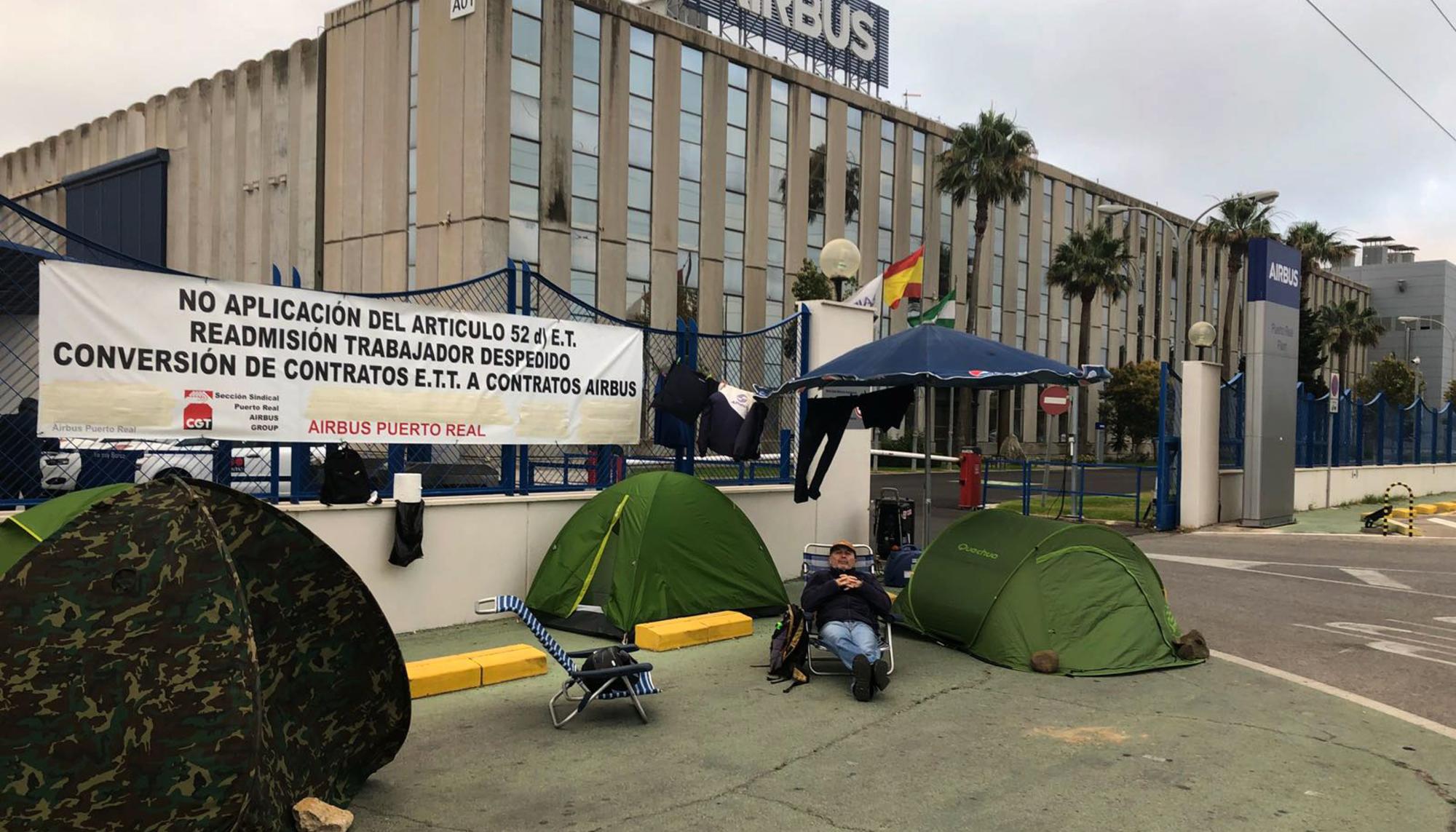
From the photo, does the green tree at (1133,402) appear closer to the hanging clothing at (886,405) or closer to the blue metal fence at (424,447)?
the blue metal fence at (424,447)

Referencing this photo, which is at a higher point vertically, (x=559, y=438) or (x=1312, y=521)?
(x=559, y=438)

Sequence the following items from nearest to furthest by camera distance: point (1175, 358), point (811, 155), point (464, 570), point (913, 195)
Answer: point (464, 570)
point (811, 155)
point (913, 195)
point (1175, 358)

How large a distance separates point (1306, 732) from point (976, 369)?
346 centimetres

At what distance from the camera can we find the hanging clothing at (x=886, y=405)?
9680 millimetres

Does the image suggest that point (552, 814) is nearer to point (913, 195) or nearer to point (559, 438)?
point (559, 438)

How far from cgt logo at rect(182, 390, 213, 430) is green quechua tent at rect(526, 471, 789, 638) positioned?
3.09m

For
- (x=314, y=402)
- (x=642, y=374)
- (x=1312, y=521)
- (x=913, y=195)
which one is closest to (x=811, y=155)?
(x=913, y=195)

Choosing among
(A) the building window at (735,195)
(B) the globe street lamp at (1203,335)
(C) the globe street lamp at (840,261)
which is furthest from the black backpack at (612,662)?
(A) the building window at (735,195)

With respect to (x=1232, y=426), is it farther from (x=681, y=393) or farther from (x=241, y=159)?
(x=241, y=159)

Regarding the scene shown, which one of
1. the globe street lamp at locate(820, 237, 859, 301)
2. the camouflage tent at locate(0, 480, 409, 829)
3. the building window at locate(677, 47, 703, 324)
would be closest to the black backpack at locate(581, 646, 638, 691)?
the camouflage tent at locate(0, 480, 409, 829)

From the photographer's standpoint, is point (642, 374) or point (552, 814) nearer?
point (552, 814)

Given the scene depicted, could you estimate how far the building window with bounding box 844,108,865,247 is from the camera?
140 ft

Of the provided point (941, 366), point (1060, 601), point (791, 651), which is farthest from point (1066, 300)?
point (791, 651)

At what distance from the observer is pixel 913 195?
46312mm
